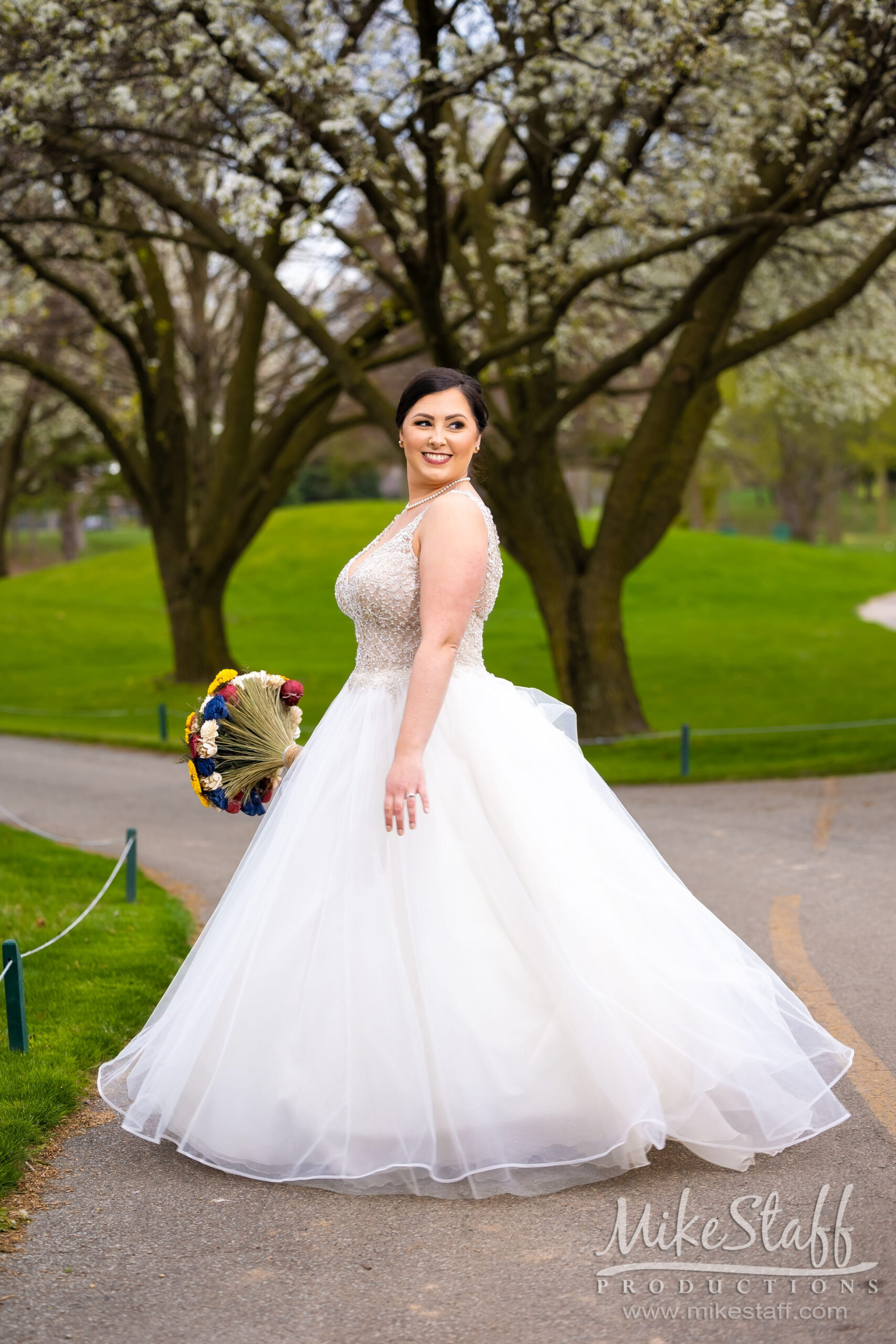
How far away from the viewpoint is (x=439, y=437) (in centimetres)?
450

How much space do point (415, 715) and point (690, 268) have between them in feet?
47.6

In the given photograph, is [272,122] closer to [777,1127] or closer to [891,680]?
[777,1127]

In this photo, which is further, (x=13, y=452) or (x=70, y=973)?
(x=13, y=452)

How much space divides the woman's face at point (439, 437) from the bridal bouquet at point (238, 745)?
1093 mm

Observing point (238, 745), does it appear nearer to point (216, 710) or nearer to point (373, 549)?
point (216, 710)

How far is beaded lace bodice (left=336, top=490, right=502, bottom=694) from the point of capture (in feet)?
14.6

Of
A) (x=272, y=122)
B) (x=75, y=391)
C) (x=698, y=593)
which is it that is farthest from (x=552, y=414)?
(x=698, y=593)

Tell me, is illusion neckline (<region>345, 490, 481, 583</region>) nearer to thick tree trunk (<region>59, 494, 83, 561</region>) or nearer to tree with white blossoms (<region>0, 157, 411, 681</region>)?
tree with white blossoms (<region>0, 157, 411, 681</region>)

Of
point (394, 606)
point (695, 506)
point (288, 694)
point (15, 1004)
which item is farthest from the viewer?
point (695, 506)

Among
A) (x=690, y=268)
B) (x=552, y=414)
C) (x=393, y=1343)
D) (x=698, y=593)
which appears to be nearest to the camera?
(x=393, y=1343)

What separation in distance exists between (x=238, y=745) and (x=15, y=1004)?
1.43 m

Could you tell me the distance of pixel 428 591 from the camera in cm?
425

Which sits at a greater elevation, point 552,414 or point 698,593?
point 552,414

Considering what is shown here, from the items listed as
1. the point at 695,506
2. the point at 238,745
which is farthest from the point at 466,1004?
the point at 695,506
